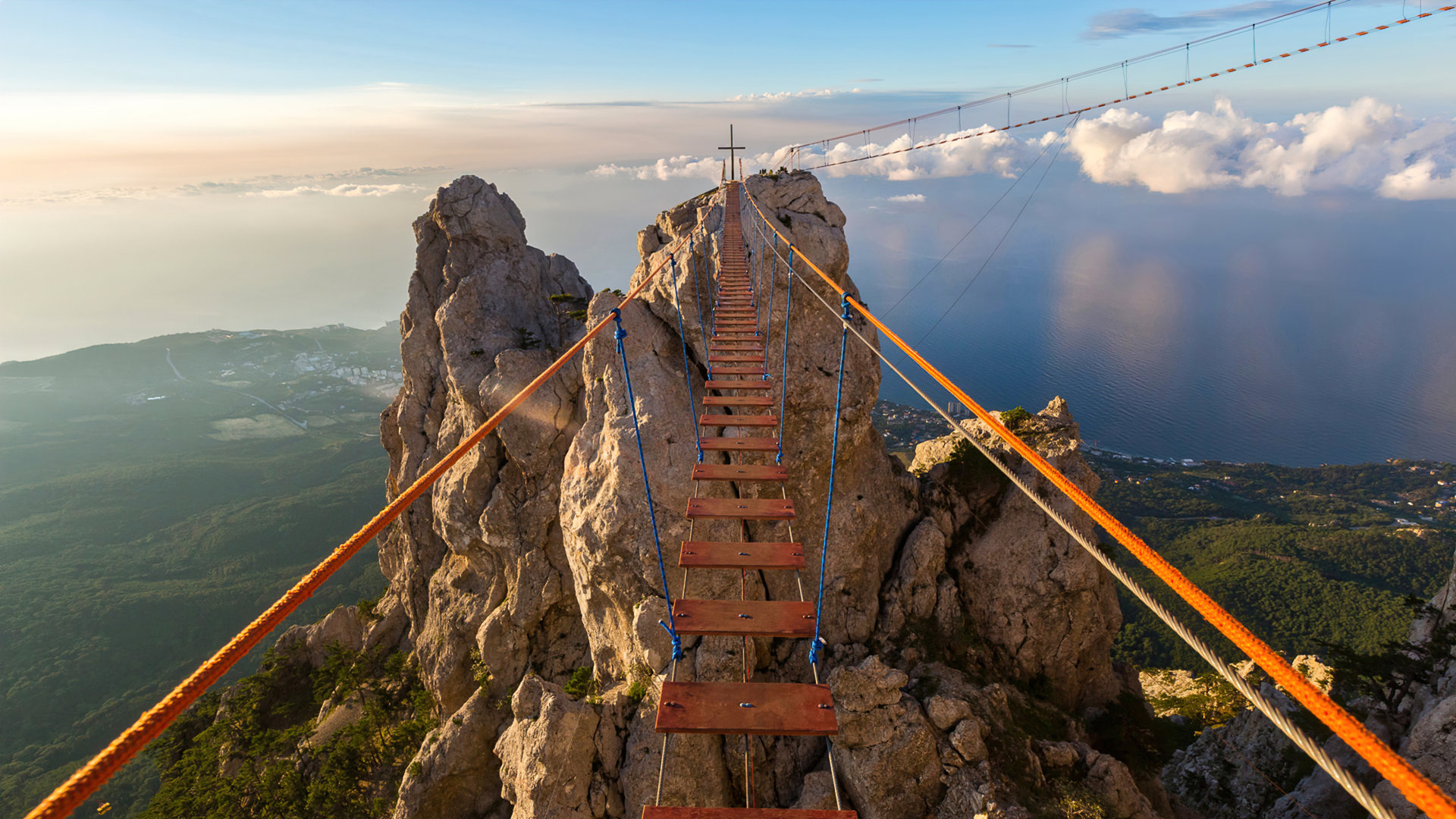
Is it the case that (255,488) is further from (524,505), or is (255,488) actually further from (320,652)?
(524,505)

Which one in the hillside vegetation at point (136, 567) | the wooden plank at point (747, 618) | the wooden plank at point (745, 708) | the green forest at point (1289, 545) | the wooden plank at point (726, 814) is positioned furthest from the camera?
the hillside vegetation at point (136, 567)

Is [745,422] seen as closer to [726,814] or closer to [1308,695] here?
[726,814]

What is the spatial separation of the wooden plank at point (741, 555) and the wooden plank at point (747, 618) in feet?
1.95

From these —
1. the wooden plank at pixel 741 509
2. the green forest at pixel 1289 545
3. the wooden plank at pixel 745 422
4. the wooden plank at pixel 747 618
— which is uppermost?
the wooden plank at pixel 745 422

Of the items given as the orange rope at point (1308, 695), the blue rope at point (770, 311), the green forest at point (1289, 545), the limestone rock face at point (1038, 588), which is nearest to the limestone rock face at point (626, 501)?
the blue rope at point (770, 311)

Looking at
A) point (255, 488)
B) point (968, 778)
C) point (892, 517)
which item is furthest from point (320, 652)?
point (255, 488)

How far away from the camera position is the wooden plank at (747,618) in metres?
7.51

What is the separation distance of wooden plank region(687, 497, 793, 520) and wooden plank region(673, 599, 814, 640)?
168 centimetres

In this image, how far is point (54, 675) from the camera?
91125mm

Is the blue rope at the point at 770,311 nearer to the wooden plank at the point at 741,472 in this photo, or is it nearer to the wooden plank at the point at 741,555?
the wooden plank at the point at 741,472

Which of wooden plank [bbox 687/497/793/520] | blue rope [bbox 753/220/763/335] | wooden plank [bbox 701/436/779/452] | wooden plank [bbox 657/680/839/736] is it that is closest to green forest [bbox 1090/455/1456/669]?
blue rope [bbox 753/220/763/335]

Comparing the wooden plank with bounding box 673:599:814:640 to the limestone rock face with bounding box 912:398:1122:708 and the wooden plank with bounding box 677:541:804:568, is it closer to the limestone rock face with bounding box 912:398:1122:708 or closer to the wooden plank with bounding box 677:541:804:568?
the wooden plank with bounding box 677:541:804:568

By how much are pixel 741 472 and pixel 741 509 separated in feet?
3.84

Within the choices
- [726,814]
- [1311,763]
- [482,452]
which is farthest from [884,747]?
[482,452]
